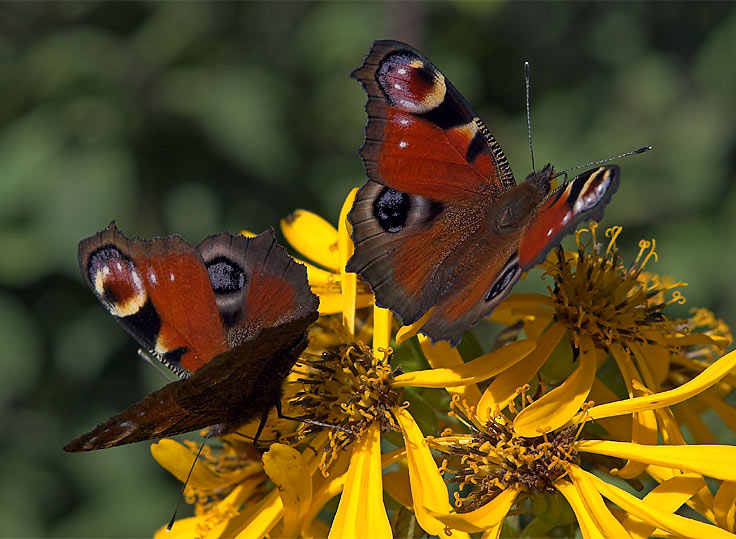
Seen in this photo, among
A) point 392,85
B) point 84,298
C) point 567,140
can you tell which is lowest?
point 84,298

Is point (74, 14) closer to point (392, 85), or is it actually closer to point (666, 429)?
point (392, 85)

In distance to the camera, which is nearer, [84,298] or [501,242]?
[501,242]

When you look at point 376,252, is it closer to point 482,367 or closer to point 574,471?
point 482,367

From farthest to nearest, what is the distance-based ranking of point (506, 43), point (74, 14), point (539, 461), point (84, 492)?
point (506, 43) < point (74, 14) < point (84, 492) < point (539, 461)

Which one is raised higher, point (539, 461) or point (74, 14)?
point (74, 14)

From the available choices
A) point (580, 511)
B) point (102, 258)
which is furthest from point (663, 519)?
point (102, 258)

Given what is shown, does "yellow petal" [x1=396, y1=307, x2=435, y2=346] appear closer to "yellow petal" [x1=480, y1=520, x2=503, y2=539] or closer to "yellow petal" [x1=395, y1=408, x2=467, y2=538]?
"yellow petal" [x1=395, y1=408, x2=467, y2=538]

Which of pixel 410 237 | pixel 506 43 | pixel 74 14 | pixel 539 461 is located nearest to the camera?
pixel 539 461

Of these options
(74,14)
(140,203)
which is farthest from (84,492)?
(74,14)
